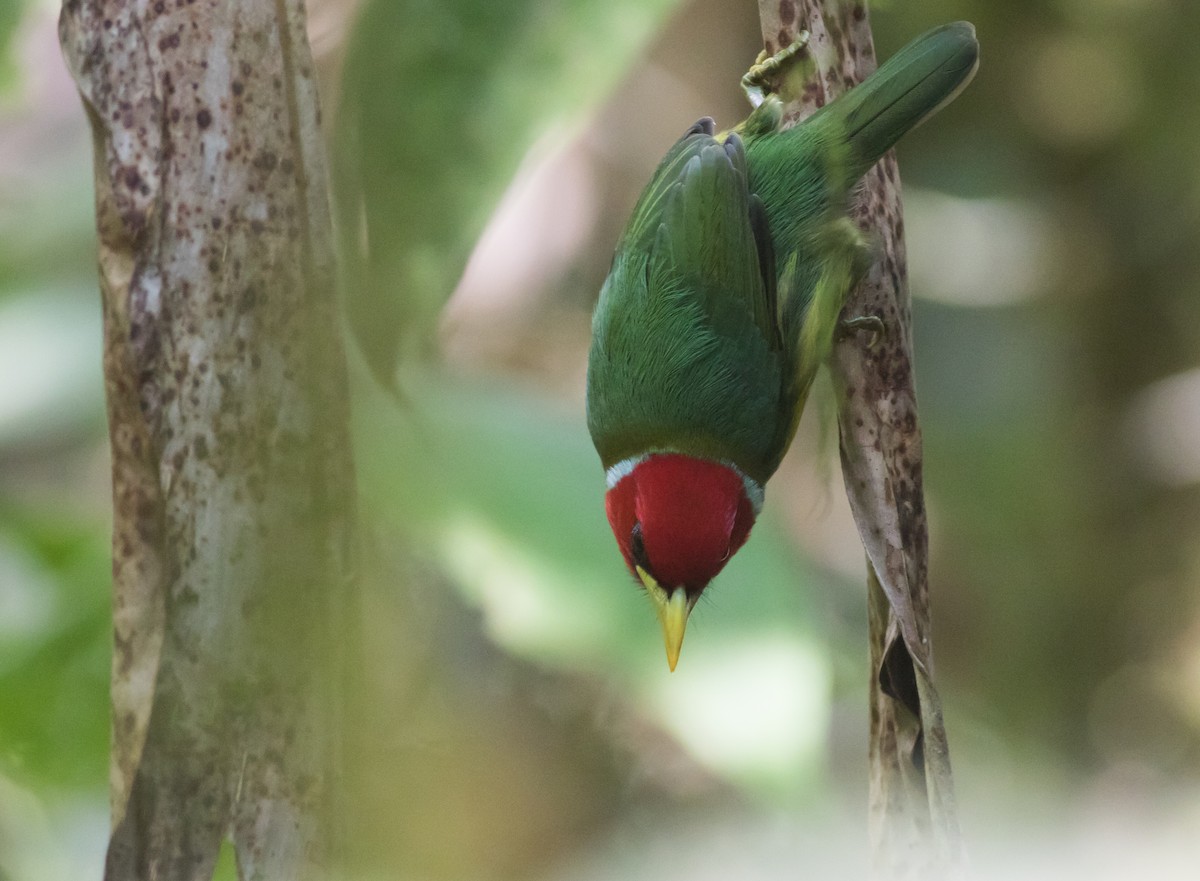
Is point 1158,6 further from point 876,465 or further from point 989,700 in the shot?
point 876,465

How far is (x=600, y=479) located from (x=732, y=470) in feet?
A: 1.05

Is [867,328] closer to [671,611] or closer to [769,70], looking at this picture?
[769,70]

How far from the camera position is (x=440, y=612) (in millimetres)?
2146

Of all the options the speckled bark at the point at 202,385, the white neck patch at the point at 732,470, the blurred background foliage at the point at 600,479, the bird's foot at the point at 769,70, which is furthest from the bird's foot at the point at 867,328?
the speckled bark at the point at 202,385

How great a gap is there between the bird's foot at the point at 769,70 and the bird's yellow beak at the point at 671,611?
2.25 ft

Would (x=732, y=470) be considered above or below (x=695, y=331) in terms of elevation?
below

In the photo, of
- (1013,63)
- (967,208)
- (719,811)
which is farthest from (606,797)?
(1013,63)

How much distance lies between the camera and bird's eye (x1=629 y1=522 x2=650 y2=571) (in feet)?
5.70

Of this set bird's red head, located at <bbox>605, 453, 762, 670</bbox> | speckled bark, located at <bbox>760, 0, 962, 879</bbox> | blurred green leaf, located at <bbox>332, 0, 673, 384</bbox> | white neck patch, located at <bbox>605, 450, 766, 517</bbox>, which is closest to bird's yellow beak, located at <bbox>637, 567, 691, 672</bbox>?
bird's red head, located at <bbox>605, 453, 762, 670</bbox>

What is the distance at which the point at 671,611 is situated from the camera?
168cm

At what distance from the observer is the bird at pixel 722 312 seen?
172 cm

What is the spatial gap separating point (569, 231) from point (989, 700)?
1.64m

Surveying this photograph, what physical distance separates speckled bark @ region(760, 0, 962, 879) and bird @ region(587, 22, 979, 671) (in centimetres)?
38

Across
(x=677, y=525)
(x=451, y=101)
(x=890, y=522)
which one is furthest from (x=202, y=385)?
(x=677, y=525)
